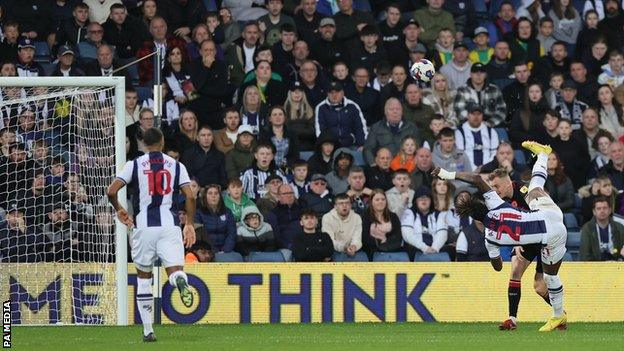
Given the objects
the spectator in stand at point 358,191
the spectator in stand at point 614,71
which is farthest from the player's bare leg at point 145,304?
the spectator in stand at point 614,71

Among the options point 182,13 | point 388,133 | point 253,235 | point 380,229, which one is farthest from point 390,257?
point 182,13

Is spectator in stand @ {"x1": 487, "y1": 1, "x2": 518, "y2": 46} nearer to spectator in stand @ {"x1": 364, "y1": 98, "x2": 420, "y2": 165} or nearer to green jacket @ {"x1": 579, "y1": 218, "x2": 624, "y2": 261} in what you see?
spectator in stand @ {"x1": 364, "y1": 98, "x2": 420, "y2": 165}

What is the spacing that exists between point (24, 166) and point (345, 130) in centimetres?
527

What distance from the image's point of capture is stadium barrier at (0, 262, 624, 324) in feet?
61.3

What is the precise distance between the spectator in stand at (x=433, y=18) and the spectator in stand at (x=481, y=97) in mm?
1594

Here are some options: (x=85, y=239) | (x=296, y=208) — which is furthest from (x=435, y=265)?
(x=85, y=239)

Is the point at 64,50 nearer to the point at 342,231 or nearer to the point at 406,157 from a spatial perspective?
the point at 342,231

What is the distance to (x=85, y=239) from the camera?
1823 centimetres

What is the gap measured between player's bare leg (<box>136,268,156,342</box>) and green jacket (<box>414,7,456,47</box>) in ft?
34.1

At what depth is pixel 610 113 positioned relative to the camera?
2291cm

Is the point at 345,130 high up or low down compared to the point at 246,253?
up

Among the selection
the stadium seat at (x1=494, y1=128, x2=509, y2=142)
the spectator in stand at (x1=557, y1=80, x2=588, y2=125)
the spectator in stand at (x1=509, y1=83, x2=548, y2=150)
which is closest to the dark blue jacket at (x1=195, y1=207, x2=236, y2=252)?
the stadium seat at (x1=494, y1=128, x2=509, y2=142)

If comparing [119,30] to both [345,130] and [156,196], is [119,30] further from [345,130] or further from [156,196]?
[156,196]

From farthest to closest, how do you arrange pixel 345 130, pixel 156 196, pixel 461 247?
pixel 345 130
pixel 461 247
pixel 156 196
